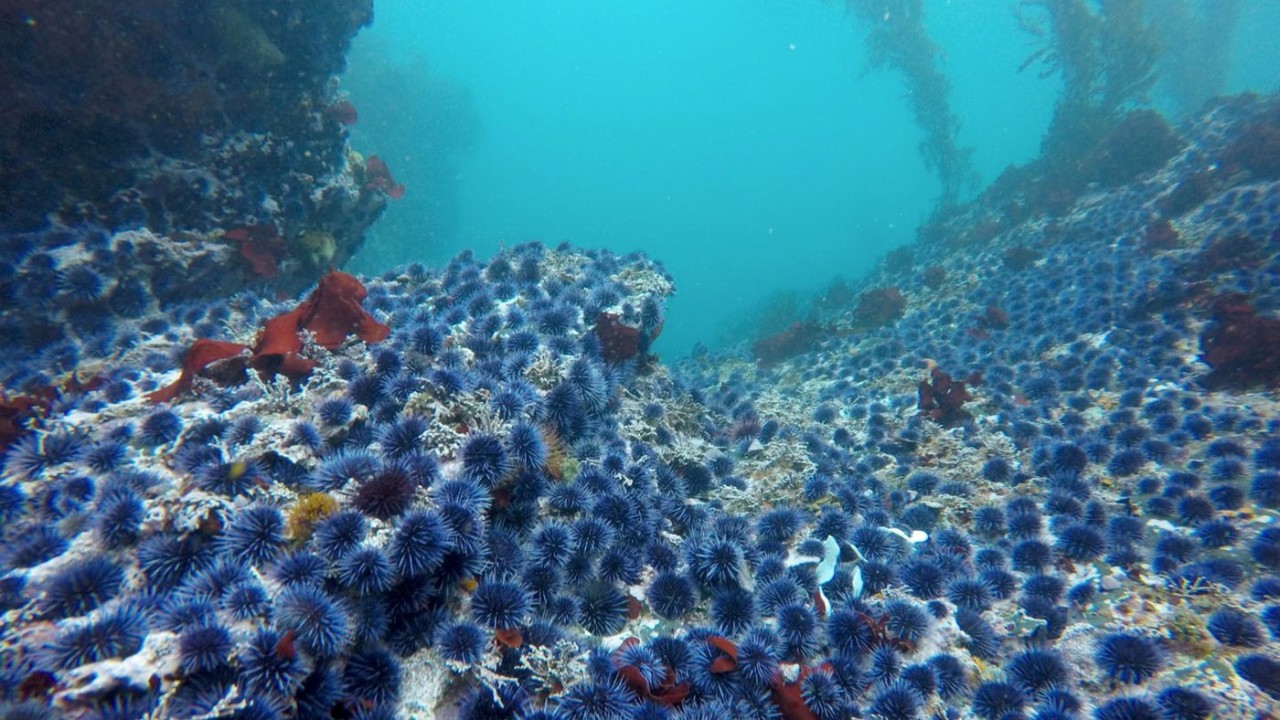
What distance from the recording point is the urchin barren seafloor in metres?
3.86

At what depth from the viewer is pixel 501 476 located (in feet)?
16.2

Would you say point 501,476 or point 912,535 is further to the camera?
point 912,535

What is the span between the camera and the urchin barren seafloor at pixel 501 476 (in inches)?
152

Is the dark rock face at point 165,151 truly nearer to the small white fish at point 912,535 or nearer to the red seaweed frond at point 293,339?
the red seaweed frond at point 293,339

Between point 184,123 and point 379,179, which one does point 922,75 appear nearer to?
point 379,179

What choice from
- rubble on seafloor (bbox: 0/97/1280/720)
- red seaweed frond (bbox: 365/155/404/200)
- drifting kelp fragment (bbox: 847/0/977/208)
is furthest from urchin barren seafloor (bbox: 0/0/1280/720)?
drifting kelp fragment (bbox: 847/0/977/208)

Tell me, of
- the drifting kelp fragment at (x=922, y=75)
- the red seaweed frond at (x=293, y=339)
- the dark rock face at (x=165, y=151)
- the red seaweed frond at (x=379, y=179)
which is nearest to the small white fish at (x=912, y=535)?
the red seaweed frond at (x=293, y=339)

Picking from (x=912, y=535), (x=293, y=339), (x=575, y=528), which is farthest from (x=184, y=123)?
(x=912, y=535)

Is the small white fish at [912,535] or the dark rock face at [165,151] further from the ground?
the dark rock face at [165,151]

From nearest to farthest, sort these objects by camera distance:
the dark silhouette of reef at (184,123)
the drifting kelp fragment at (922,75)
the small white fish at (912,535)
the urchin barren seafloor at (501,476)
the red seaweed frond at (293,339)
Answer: the urchin barren seafloor at (501,476) < the red seaweed frond at (293,339) < the small white fish at (912,535) < the dark silhouette of reef at (184,123) < the drifting kelp fragment at (922,75)

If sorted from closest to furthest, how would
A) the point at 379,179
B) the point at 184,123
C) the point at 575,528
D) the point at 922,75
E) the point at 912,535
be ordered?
the point at 575,528 < the point at 912,535 < the point at 184,123 < the point at 379,179 < the point at 922,75

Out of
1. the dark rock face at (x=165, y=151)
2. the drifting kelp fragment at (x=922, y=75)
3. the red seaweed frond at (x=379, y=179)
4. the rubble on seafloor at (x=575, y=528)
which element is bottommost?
the rubble on seafloor at (x=575, y=528)

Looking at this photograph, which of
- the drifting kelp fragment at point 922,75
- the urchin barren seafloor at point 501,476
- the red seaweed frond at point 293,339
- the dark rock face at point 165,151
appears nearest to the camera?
the urchin barren seafloor at point 501,476

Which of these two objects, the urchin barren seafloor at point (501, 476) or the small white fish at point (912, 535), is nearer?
the urchin barren seafloor at point (501, 476)
